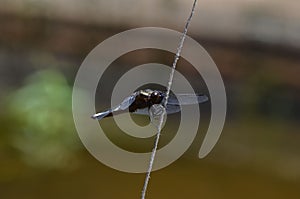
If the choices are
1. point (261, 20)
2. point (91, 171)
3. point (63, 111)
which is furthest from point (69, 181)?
point (261, 20)

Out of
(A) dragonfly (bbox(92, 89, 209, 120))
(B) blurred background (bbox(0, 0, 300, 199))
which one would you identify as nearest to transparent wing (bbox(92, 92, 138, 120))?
(A) dragonfly (bbox(92, 89, 209, 120))

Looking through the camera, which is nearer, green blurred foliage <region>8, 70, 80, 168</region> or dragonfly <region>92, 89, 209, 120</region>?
dragonfly <region>92, 89, 209, 120</region>

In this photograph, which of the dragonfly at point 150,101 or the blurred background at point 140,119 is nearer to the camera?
the dragonfly at point 150,101

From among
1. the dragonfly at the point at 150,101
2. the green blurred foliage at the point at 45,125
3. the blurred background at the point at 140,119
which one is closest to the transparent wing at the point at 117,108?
the dragonfly at the point at 150,101

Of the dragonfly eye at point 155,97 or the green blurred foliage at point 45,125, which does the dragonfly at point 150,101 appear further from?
the green blurred foliage at point 45,125

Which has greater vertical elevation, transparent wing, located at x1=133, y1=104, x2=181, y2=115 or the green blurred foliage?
the green blurred foliage

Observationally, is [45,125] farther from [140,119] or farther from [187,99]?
[187,99]

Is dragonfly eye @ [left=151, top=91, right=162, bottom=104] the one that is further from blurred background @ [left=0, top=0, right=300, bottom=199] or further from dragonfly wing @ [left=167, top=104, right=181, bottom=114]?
blurred background @ [left=0, top=0, right=300, bottom=199]

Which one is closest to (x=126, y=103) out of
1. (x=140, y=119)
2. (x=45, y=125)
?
(x=140, y=119)
